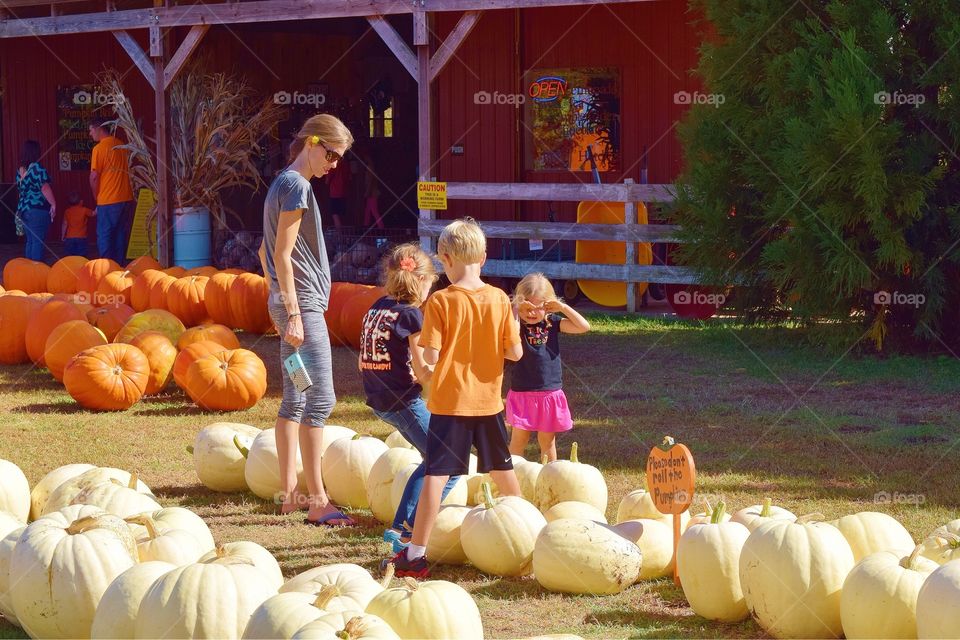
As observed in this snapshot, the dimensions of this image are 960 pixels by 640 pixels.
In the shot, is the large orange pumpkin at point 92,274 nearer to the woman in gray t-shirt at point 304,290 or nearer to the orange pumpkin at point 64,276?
the orange pumpkin at point 64,276

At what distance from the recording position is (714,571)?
4262 mm

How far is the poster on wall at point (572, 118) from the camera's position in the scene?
15.4m

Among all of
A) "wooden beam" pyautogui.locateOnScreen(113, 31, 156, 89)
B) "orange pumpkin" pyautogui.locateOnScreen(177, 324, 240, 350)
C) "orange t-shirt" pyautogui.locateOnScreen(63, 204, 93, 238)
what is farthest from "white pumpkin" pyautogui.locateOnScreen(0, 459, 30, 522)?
"orange t-shirt" pyautogui.locateOnScreen(63, 204, 93, 238)

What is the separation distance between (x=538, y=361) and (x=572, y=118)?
31.8ft

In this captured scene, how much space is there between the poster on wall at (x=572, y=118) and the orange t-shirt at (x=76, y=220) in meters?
6.11

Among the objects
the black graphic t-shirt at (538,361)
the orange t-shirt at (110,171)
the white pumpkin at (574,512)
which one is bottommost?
the white pumpkin at (574,512)

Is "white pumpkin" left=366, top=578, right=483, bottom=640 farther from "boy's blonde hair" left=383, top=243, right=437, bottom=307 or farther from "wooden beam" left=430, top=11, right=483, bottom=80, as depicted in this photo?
"wooden beam" left=430, top=11, right=483, bottom=80

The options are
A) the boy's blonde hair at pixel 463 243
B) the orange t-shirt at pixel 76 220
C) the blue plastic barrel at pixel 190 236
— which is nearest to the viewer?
the boy's blonde hair at pixel 463 243

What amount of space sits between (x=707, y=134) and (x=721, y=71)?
1.95ft

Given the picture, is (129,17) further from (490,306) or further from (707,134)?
(490,306)

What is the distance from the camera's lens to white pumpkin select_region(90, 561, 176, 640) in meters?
3.56

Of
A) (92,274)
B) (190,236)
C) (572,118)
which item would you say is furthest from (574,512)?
(190,236)

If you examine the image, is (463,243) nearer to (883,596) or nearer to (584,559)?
(584,559)

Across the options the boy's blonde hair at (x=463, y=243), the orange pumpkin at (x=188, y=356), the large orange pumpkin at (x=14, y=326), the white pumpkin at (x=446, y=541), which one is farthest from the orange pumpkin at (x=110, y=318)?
the boy's blonde hair at (x=463, y=243)
